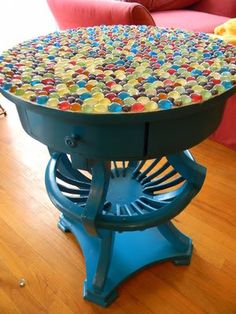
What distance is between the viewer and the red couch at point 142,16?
1.44m

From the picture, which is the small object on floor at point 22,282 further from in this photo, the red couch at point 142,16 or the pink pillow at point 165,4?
the pink pillow at point 165,4

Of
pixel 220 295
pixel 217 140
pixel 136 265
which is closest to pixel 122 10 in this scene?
pixel 217 140

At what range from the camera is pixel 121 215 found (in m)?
0.83

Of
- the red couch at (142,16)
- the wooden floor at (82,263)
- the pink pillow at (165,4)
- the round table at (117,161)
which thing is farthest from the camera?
the pink pillow at (165,4)

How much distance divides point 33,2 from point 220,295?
2.08 meters

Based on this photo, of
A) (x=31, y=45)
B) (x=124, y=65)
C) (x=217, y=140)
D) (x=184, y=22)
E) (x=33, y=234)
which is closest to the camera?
(x=124, y=65)

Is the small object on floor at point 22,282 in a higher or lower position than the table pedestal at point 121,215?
Answer: lower

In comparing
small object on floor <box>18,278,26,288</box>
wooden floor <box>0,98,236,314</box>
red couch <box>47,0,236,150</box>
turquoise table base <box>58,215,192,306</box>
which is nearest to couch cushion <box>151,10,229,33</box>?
red couch <box>47,0,236,150</box>

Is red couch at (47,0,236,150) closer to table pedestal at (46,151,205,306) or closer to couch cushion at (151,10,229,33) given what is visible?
couch cushion at (151,10,229,33)

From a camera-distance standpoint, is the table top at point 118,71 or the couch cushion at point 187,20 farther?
the couch cushion at point 187,20

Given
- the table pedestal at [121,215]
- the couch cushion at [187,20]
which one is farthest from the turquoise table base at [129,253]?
the couch cushion at [187,20]

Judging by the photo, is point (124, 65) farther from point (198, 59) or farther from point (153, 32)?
point (153, 32)

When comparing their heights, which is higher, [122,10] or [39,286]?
[122,10]

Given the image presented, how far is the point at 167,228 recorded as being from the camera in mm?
990
